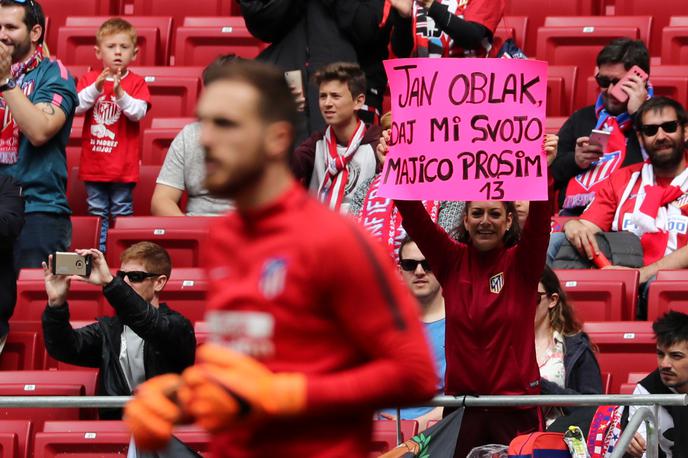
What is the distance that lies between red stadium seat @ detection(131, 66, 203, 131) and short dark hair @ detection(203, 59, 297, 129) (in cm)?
642

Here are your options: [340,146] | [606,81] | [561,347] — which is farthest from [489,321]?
[606,81]

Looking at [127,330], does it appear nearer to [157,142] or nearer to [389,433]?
[389,433]

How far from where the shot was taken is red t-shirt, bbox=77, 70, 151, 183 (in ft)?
26.8

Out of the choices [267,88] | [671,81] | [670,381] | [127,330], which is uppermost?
[671,81]

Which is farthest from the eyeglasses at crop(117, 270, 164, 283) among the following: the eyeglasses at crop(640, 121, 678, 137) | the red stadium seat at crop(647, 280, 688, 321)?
the eyeglasses at crop(640, 121, 678, 137)

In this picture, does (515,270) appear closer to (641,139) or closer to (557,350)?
(557,350)

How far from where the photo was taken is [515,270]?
17.5 ft

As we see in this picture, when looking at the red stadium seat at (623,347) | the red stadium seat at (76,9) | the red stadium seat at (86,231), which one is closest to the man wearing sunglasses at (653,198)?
the red stadium seat at (623,347)

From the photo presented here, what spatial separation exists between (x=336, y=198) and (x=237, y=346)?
4.34 metres

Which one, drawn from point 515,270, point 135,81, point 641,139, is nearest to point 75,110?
point 135,81

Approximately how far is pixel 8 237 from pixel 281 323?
14.7 ft

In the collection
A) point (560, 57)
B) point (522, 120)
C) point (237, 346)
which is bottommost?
point (237, 346)

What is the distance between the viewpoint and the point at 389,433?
5.76 m

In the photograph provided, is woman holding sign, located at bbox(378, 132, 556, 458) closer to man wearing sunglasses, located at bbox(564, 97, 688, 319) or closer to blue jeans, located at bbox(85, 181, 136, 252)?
man wearing sunglasses, located at bbox(564, 97, 688, 319)
